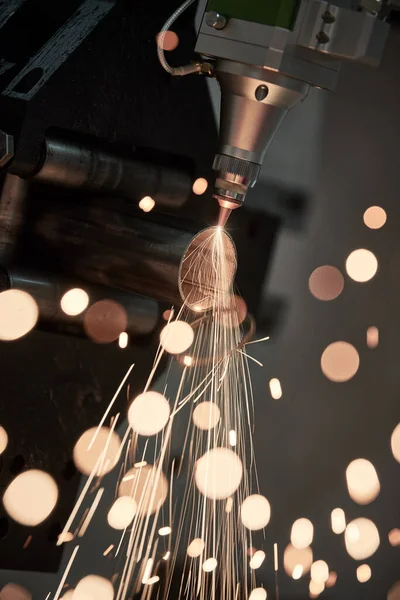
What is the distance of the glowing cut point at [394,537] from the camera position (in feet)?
3.32

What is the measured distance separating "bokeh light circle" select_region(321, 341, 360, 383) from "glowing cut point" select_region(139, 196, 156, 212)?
0.96ft

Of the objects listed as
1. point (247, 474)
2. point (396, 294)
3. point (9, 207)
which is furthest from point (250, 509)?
point (9, 207)

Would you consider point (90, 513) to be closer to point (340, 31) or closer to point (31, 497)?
point (31, 497)

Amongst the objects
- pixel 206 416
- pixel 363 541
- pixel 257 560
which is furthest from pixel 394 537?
pixel 206 416

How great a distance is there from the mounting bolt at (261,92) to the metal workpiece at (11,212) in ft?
0.75

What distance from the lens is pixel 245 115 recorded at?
61 cm

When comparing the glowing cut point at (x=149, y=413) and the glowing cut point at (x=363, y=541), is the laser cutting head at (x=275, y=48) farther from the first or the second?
the glowing cut point at (x=363, y=541)

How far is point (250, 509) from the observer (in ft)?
3.00

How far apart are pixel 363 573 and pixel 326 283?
1.17ft

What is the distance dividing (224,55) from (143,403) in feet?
1.26

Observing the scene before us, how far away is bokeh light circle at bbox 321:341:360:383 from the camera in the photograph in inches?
37.4

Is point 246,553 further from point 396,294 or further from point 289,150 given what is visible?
point 289,150

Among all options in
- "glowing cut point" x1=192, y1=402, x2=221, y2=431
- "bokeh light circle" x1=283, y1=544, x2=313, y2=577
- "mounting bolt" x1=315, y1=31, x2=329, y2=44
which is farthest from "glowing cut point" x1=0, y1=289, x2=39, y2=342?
"bokeh light circle" x1=283, y1=544, x2=313, y2=577

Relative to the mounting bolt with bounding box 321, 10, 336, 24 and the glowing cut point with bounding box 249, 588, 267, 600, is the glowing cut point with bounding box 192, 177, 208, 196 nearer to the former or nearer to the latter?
the mounting bolt with bounding box 321, 10, 336, 24
